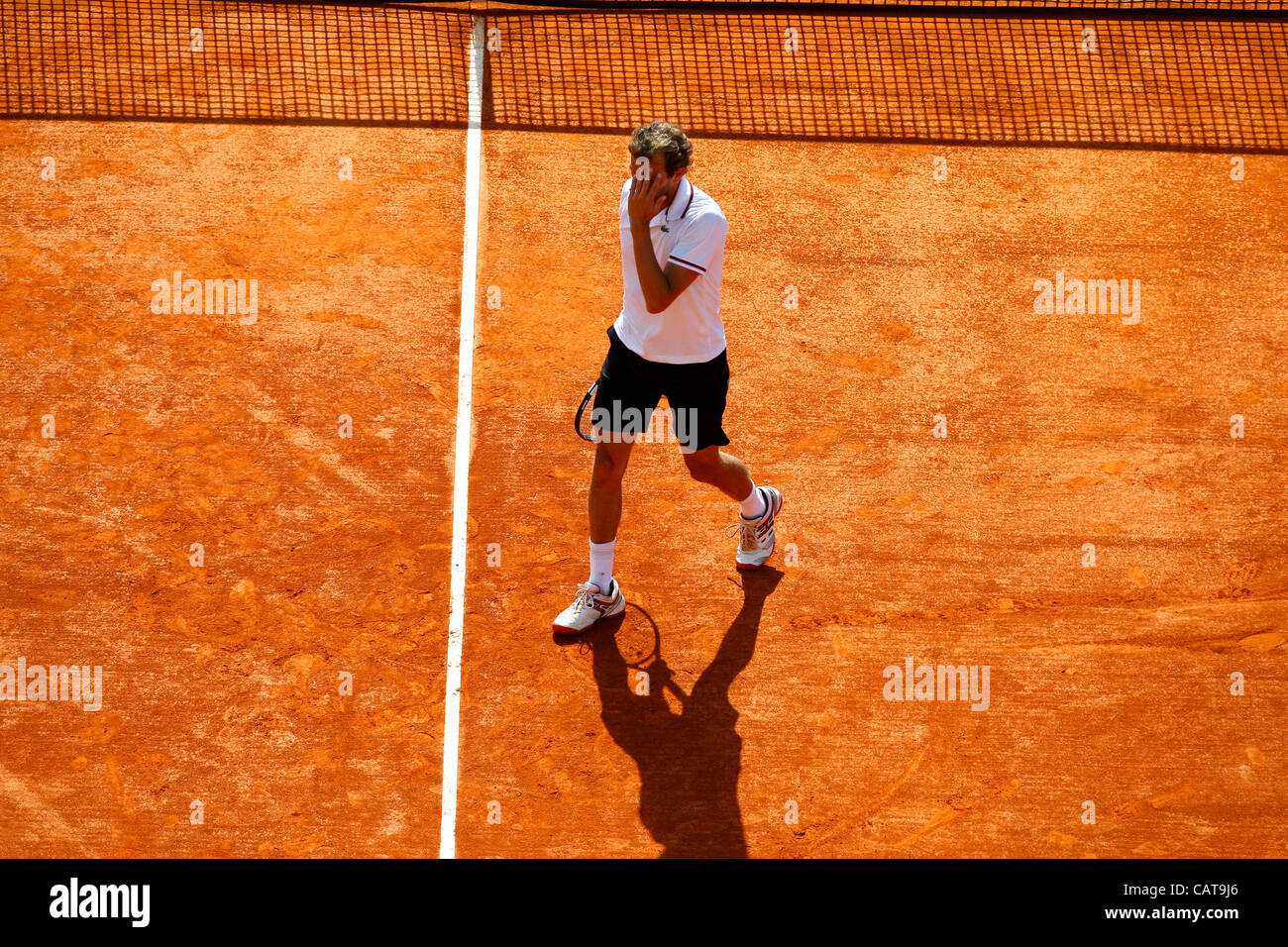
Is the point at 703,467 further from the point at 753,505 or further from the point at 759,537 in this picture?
the point at 759,537

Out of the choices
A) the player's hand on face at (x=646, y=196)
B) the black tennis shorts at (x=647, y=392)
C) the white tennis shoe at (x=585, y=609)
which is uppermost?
the player's hand on face at (x=646, y=196)

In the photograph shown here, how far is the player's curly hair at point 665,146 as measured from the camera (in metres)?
5.02

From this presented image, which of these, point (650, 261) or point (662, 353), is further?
point (662, 353)

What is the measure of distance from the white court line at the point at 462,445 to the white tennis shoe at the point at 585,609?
0.51 metres

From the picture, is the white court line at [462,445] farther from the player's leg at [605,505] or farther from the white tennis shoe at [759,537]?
the white tennis shoe at [759,537]

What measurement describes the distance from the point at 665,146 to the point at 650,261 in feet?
1.54

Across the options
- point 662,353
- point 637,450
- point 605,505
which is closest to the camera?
point 662,353

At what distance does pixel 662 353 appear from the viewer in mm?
5410

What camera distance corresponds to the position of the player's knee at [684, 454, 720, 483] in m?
5.80

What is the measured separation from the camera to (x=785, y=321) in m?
7.52

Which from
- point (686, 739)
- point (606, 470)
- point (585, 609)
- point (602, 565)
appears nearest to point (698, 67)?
point (606, 470)

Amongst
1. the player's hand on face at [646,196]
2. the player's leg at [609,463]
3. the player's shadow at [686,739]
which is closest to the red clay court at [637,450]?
the player's shadow at [686,739]

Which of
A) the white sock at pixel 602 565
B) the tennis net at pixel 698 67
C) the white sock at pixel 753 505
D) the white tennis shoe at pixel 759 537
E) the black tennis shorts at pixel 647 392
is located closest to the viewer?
the black tennis shorts at pixel 647 392

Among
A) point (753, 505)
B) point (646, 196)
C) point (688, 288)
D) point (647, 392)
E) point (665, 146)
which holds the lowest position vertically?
point (753, 505)
